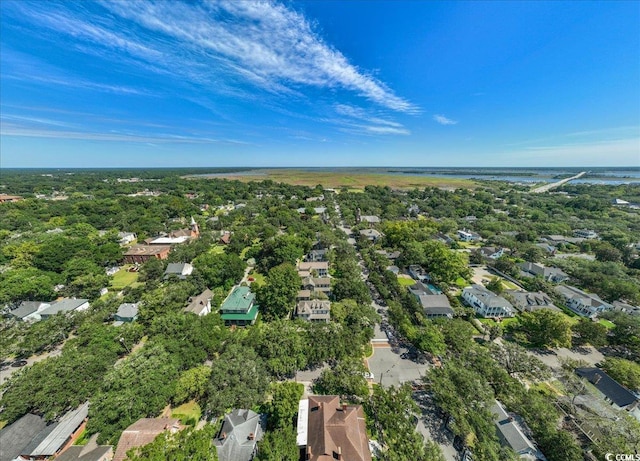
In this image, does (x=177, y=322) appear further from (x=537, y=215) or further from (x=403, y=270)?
(x=537, y=215)

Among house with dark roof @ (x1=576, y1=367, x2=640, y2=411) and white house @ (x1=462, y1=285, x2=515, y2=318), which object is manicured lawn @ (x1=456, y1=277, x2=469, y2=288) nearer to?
white house @ (x1=462, y1=285, x2=515, y2=318)

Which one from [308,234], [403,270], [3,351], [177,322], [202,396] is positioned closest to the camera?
[202,396]

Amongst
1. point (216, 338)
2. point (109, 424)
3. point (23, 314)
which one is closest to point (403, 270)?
point (216, 338)

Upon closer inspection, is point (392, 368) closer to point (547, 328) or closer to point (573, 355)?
point (547, 328)

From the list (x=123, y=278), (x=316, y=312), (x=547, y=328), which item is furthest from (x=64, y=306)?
(x=547, y=328)

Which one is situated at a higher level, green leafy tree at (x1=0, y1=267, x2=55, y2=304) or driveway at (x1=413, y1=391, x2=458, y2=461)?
green leafy tree at (x1=0, y1=267, x2=55, y2=304)

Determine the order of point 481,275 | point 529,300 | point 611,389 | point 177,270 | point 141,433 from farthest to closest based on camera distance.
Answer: point 481,275 → point 177,270 → point 529,300 → point 611,389 → point 141,433

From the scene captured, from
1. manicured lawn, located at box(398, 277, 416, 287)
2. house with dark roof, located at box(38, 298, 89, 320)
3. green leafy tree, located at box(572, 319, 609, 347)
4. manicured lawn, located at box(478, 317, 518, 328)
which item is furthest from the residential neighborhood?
manicured lawn, located at box(398, 277, 416, 287)
